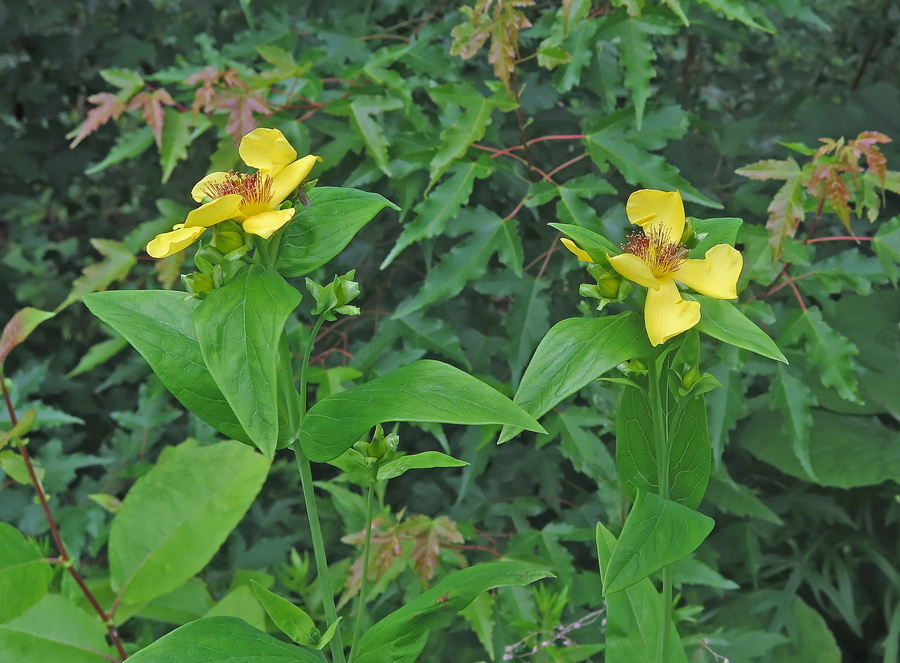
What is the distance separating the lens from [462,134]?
99cm

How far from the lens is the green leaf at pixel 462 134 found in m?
0.97

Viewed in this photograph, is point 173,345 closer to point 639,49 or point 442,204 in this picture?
point 442,204

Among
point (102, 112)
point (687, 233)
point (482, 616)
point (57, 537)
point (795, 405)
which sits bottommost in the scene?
point (482, 616)

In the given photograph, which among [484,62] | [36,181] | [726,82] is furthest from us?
[36,181]

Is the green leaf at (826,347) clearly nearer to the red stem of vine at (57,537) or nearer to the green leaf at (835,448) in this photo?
the green leaf at (835,448)

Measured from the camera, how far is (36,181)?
1698 mm

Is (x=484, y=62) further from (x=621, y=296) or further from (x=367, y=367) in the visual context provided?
(x=621, y=296)

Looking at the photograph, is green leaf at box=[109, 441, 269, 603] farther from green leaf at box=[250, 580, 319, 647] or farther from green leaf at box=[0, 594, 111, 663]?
green leaf at box=[250, 580, 319, 647]

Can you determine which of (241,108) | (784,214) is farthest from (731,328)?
(241,108)

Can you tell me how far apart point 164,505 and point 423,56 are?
686mm

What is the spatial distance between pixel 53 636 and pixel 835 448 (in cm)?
114

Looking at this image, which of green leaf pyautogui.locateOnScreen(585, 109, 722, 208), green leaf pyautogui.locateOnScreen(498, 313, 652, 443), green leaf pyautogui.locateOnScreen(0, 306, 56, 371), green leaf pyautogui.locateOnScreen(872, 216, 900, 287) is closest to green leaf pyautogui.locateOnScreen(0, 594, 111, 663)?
green leaf pyautogui.locateOnScreen(0, 306, 56, 371)

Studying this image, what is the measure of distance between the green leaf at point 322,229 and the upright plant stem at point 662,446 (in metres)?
0.18

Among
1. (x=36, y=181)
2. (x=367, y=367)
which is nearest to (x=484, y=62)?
(x=367, y=367)
